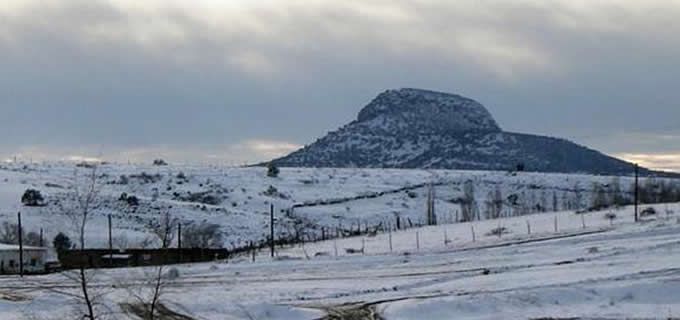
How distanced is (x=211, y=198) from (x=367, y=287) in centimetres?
10025

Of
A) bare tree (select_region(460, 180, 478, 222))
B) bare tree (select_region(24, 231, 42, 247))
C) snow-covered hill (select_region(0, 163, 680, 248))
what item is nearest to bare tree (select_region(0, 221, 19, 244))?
bare tree (select_region(24, 231, 42, 247))

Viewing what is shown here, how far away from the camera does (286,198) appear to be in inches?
6058

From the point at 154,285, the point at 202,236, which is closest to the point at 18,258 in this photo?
the point at 202,236

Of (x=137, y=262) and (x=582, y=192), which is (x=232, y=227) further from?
(x=582, y=192)

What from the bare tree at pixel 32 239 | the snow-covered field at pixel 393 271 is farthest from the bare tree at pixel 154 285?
the bare tree at pixel 32 239

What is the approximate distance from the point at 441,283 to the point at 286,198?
102916 millimetres

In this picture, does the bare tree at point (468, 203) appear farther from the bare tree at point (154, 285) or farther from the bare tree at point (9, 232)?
the bare tree at point (9, 232)

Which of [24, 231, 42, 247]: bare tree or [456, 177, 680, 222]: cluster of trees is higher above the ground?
[456, 177, 680, 222]: cluster of trees

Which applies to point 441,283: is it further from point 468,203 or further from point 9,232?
point 468,203

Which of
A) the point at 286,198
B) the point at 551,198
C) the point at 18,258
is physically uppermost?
the point at 286,198

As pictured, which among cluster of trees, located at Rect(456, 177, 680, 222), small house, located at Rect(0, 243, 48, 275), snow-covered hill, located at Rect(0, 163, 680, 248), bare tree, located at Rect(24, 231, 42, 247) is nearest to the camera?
small house, located at Rect(0, 243, 48, 275)

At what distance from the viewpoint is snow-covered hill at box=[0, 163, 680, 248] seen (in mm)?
120812

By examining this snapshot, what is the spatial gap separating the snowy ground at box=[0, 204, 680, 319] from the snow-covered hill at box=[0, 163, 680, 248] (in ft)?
119

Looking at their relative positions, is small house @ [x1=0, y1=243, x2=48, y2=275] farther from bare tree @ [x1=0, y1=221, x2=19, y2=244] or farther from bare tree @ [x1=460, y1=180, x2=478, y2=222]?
bare tree @ [x1=460, y1=180, x2=478, y2=222]
